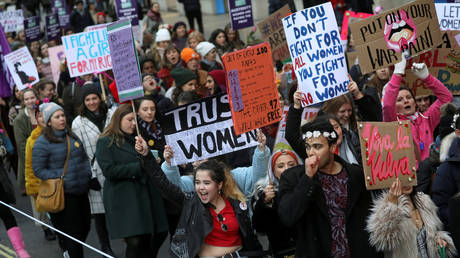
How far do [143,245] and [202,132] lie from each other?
54.8 inches

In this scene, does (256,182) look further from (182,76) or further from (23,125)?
(23,125)

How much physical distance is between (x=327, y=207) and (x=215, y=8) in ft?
73.6

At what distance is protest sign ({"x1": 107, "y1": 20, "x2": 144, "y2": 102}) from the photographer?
658 centimetres

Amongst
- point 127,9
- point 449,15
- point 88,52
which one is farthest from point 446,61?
point 127,9

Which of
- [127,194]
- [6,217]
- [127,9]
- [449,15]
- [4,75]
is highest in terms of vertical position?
[127,9]

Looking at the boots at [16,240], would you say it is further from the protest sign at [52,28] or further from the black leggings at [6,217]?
the protest sign at [52,28]

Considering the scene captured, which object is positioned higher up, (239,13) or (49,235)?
(239,13)


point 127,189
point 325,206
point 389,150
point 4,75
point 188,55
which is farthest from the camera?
point 4,75

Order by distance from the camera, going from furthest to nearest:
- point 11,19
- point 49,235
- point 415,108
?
point 11,19, point 49,235, point 415,108

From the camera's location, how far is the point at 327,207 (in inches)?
192

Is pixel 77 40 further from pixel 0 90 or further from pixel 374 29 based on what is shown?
pixel 374 29

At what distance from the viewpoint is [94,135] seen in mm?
8156

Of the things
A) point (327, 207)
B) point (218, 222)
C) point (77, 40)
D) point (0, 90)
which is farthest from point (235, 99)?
point (0, 90)

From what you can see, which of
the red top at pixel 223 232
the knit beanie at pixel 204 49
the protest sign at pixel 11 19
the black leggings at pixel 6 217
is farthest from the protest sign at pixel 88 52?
the protest sign at pixel 11 19
